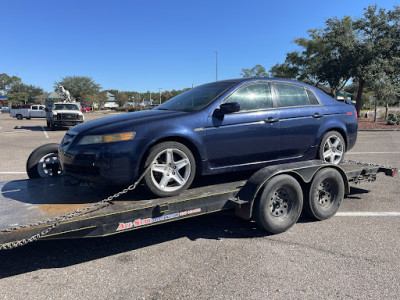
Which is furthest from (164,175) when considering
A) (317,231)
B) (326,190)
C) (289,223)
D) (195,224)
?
(326,190)

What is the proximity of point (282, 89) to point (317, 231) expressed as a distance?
2.02 m

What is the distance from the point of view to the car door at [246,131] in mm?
3896

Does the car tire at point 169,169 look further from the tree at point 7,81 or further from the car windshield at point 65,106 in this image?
the tree at point 7,81

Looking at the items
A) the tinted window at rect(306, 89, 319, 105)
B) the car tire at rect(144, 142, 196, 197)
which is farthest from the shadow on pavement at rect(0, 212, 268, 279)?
the tinted window at rect(306, 89, 319, 105)

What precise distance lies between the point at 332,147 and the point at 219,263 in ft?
9.18

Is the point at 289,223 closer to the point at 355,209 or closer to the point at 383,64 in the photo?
the point at 355,209

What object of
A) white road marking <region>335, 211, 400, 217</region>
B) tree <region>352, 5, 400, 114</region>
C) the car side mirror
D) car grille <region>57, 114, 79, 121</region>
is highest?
tree <region>352, 5, 400, 114</region>

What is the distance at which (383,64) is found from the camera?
21.7 m

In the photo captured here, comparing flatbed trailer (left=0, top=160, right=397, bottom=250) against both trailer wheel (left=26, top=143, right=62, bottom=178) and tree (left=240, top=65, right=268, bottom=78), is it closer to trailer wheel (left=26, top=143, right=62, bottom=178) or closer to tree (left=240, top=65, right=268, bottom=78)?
trailer wheel (left=26, top=143, right=62, bottom=178)

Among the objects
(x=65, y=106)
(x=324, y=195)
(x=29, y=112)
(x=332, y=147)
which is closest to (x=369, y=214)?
(x=324, y=195)

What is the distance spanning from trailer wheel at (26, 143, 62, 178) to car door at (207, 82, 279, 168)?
2.58m

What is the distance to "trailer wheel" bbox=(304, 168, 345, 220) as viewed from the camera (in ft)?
14.1

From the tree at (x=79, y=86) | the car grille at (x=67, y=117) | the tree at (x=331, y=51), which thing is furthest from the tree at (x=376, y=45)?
the tree at (x=79, y=86)

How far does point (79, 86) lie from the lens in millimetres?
81562
